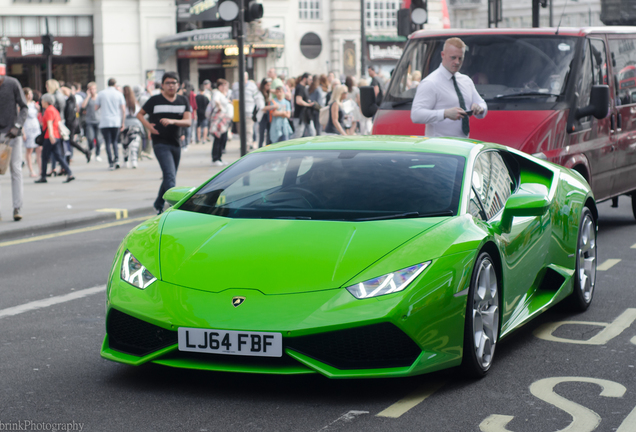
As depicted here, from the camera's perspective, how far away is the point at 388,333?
175 inches

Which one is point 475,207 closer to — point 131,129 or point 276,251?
point 276,251

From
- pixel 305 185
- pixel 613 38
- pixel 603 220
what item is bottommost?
pixel 603 220

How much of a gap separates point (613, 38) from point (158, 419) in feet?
25.4

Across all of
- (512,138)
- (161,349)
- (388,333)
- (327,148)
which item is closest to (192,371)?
(161,349)

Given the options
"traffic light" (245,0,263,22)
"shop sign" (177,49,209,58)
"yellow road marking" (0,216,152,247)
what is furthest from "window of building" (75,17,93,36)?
"yellow road marking" (0,216,152,247)

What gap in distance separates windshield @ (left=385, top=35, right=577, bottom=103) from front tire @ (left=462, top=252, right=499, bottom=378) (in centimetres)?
479

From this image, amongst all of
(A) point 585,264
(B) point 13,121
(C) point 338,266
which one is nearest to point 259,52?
(B) point 13,121

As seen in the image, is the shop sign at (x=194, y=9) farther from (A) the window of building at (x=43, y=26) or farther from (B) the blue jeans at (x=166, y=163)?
(B) the blue jeans at (x=166, y=163)

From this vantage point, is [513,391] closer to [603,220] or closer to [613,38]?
[613,38]

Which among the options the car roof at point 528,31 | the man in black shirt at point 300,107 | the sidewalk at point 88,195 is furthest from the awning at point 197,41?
the car roof at point 528,31

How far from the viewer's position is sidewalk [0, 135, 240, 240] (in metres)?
12.1

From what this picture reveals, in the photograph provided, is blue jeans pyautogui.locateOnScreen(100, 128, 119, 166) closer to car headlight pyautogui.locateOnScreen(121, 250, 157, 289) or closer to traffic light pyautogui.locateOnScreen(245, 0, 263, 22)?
traffic light pyautogui.locateOnScreen(245, 0, 263, 22)

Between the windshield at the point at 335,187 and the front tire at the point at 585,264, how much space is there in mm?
1443

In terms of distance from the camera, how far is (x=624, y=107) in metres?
10.6
